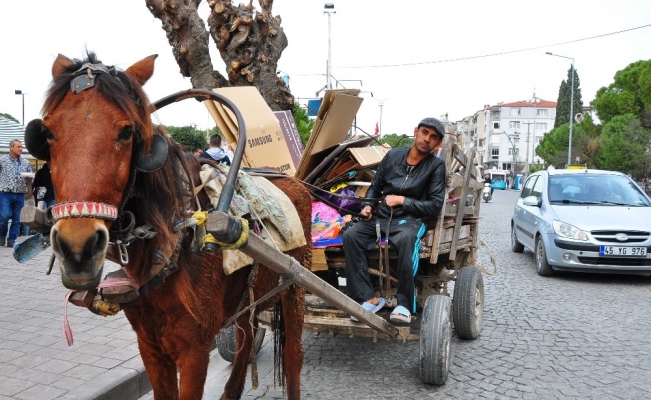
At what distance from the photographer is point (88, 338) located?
5.14 metres

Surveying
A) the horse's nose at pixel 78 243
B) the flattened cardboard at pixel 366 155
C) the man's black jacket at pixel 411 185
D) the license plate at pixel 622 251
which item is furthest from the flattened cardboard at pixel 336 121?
the license plate at pixel 622 251

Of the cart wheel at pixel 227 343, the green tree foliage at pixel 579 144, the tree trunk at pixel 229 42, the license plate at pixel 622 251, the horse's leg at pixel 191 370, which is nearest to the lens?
the horse's leg at pixel 191 370

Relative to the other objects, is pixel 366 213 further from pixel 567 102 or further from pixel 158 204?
pixel 567 102

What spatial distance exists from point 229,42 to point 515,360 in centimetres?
692

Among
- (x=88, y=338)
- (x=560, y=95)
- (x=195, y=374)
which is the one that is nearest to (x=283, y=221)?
(x=195, y=374)

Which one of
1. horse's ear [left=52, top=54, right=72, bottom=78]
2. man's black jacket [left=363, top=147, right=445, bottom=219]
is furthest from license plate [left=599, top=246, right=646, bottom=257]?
horse's ear [left=52, top=54, right=72, bottom=78]

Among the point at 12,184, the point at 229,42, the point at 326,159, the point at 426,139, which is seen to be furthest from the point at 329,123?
the point at 12,184

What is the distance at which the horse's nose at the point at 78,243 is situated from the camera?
166 centimetres

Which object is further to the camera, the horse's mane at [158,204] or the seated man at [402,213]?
the seated man at [402,213]

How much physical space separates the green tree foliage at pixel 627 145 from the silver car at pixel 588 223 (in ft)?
93.5

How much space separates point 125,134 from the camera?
1927mm

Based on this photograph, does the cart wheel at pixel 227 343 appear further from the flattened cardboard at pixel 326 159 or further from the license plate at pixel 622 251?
the license plate at pixel 622 251

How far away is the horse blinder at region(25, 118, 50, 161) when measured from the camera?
1886mm

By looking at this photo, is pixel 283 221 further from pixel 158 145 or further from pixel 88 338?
pixel 88 338
